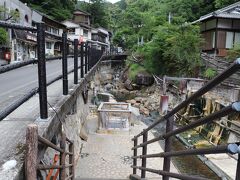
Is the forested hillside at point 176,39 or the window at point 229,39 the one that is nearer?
the forested hillside at point 176,39

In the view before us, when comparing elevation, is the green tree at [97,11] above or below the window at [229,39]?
above

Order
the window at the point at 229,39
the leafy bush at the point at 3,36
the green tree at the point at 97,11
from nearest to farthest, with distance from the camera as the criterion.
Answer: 1. the leafy bush at the point at 3,36
2. the window at the point at 229,39
3. the green tree at the point at 97,11

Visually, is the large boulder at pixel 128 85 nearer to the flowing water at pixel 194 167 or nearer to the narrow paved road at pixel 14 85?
the flowing water at pixel 194 167

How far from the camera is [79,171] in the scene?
31.6ft

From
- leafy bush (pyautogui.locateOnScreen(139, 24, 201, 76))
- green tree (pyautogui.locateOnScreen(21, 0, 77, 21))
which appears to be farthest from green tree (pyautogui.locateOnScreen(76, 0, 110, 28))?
leafy bush (pyautogui.locateOnScreen(139, 24, 201, 76))

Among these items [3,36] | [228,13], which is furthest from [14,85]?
[228,13]

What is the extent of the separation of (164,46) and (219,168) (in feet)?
57.8

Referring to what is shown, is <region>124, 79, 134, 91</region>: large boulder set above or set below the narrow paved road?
below

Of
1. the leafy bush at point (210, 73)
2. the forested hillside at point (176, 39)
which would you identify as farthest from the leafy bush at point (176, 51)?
the leafy bush at point (210, 73)

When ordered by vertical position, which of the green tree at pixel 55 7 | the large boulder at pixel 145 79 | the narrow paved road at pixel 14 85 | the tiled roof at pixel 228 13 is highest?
the green tree at pixel 55 7

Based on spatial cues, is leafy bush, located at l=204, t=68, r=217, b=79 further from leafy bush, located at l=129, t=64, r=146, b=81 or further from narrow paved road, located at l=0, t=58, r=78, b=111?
leafy bush, located at l=129, t=64, r=146, b=81

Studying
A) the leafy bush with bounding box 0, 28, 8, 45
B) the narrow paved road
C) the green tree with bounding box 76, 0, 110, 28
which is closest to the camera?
the narrow paved road

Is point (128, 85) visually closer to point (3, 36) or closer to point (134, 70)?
point (134, 70)

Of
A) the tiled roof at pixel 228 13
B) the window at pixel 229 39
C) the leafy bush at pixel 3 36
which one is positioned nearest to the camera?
the leafy bush at pixel 3 36
